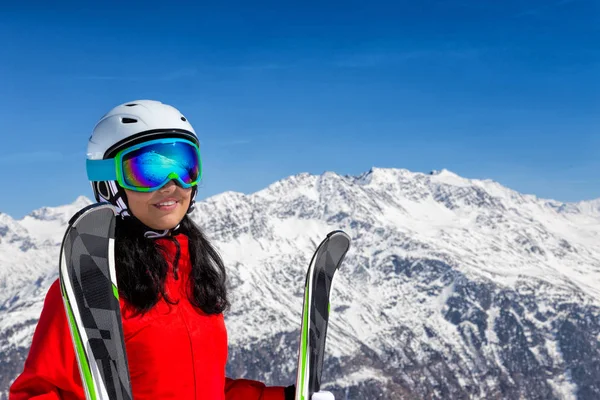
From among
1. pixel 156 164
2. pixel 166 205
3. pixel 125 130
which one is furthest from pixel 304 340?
pixel 125 130

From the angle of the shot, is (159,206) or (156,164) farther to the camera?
(159,206)

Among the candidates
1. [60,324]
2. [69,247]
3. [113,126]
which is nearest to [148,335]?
[60,324]

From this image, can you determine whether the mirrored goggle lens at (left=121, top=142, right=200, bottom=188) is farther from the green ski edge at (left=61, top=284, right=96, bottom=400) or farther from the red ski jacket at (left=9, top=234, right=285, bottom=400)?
the green ski edge at (left=61, top=284, right=96, bottom=400)

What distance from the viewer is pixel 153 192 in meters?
4.76

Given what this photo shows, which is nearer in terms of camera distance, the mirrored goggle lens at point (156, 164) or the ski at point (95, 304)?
the ski at point (95, 304)

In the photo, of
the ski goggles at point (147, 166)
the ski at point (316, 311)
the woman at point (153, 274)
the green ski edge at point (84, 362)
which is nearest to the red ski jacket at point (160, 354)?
the woman at point (153, 274)

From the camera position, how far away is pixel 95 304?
13.0 ft

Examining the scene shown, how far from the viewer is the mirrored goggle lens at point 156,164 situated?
4641 millimetres

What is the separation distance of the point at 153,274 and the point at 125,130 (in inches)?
39.9

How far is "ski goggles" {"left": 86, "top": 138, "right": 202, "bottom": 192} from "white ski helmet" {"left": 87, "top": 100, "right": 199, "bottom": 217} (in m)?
0.05

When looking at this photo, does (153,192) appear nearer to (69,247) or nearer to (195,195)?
(195,195)

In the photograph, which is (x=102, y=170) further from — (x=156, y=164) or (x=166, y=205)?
(x=166, y=205)

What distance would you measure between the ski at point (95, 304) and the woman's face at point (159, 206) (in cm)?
78

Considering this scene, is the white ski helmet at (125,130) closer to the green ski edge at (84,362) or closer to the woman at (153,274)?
the woman at (153,274)
